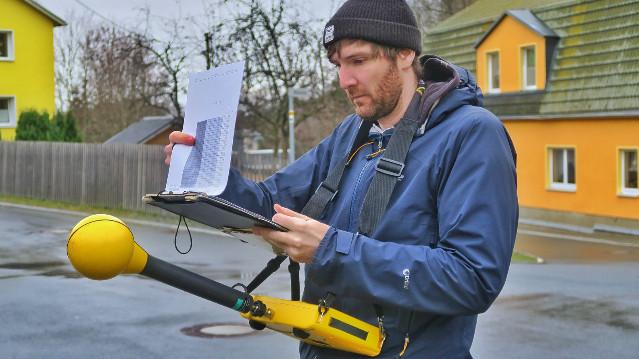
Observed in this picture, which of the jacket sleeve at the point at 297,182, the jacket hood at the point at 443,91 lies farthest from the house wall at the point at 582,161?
the jacket hood at the point at 443,91

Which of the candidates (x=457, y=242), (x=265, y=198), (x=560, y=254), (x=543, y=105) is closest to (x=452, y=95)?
(x=457, y=242)

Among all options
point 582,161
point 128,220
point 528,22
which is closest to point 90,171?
point 128,220

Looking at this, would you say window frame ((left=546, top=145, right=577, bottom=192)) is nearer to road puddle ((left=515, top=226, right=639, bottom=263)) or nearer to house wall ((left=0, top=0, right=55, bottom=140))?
road puddle ((left=515, top=226, right=639, bottom=263))

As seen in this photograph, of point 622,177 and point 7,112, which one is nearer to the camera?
point 622,177

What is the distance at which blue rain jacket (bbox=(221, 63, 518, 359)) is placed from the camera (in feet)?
7.93

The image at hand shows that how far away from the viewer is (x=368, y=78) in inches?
104

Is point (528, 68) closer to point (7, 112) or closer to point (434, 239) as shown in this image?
point (434, 239)

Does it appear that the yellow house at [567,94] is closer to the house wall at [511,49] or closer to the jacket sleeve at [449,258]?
the house wall at [511,49]

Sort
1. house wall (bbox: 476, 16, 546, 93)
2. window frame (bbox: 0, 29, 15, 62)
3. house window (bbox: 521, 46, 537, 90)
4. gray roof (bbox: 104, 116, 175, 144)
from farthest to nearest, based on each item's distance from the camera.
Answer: window frame (bbox: 0, 29, 15, 62)
gray roof (bbox: 104, 116, 175, 144)
house window (bbox: 521, 46, 537, 90)
house wall (bbox: 476, 16, 546, 93)

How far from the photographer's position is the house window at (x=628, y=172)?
80.7ft

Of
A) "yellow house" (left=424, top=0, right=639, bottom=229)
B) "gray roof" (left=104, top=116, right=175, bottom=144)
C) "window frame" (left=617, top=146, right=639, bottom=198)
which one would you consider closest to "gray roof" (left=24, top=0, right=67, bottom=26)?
"gray roof" (left=104, top=116, right=175, bottom=144)

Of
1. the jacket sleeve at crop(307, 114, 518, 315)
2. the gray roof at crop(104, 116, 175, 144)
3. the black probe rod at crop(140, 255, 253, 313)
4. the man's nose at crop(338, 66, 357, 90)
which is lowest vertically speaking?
the black probe rod at crop(140, 255, 253, 313)

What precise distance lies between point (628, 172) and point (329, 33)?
23.4 m

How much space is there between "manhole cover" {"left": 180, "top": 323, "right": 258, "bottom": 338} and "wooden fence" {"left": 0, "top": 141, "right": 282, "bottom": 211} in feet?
40.9
